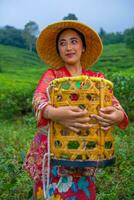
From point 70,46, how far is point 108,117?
1.66ft

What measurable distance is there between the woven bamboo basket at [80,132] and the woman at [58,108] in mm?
49

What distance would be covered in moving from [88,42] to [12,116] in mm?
12446

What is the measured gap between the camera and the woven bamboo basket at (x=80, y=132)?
2326 millimetres

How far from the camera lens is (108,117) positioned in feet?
7.71

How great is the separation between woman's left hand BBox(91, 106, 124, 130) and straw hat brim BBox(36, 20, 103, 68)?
1.72ft

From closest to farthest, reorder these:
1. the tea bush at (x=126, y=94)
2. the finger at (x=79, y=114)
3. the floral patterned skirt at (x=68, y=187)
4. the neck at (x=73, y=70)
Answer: the finger at (x=79, y=114), the floral patterned skirt at (x=68, y=187), the neck at (x=73, y=70), the tea bush at (x=126, y=94)

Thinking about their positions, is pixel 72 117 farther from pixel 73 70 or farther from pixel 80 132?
pixel 73 70

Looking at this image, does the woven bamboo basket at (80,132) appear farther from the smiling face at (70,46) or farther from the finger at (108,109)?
the smiling face at (70,46)

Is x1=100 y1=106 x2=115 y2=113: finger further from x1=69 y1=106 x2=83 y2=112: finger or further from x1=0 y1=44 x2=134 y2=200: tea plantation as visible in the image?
x1=0 y1=44 x2=134 y2=200: tea plantation

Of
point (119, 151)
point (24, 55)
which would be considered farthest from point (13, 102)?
point (24, 55)

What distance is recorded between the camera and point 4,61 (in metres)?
44.0

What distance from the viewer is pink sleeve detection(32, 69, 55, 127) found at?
7.99 feet

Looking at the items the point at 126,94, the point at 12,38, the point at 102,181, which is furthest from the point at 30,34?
the point at 102,181

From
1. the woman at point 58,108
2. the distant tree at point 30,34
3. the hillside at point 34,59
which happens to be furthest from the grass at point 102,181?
the distant tree at point 30,34
